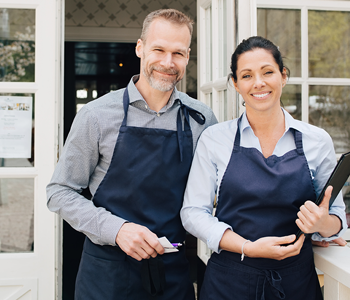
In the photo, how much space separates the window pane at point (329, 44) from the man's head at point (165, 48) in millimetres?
977

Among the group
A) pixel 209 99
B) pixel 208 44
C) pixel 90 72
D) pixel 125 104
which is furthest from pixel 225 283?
pixel 90 72

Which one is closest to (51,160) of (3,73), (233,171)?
(3,73)

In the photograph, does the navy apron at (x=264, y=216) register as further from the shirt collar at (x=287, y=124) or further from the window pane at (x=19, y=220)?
the window pane at (x=19, y=220)

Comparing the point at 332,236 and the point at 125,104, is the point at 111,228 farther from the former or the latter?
the point at 332,236

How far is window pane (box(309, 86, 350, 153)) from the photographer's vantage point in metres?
1.99

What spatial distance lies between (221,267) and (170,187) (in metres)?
0.34

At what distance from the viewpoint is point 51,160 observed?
1.82 meters

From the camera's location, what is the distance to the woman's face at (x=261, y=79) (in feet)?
3.90

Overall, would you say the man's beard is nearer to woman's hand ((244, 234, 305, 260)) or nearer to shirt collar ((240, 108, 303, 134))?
shirt collar ((240, 108, 303, 134))

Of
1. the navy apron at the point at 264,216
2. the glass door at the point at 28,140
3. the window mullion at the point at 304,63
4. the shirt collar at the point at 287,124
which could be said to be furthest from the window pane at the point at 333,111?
the glass door at the point at 28,140

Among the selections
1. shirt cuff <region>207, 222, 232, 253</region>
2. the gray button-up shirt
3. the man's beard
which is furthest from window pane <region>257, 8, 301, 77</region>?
shirt cuff <region>207, 222, 232, 253</region>

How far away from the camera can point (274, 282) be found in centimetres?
111

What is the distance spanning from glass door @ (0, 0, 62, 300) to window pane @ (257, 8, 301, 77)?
111 centimetres

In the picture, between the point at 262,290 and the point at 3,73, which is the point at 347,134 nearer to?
the point at 262,290
